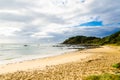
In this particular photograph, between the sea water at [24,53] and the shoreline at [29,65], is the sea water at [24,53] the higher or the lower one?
the higher one

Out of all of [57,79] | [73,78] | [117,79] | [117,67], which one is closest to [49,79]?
[57,79]

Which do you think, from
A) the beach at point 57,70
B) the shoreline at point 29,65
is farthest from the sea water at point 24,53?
the beach at point 57,70

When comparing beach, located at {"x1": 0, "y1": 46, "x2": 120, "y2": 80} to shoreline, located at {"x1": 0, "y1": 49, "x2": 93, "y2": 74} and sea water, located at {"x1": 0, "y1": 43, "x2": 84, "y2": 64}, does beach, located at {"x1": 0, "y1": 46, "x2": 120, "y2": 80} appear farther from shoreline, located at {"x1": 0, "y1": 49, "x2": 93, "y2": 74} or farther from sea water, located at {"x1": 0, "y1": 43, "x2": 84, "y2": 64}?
sea water, located at {"x1": 0, "y1": 43, "x2": 84, "y2": 64}

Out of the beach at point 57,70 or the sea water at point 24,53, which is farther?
the sea water at point 24,53

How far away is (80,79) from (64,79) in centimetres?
104

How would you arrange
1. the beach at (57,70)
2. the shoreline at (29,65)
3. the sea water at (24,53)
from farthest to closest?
the sea water at (24,53) < the shoreline at (29,65) < the beach at (57,70)

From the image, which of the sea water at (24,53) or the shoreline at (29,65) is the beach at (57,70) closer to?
the shoreline at (29,65)

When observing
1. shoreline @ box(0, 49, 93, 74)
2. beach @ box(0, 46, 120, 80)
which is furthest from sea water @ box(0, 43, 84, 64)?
beach @ box(0, 46, 120, 80)

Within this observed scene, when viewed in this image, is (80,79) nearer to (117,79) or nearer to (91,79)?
(91,79)

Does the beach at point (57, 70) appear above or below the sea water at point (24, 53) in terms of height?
below

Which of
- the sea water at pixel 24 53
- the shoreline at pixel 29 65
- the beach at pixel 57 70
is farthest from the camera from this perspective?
the sea water at pixel 24 53

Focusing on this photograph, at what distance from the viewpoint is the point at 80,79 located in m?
13.1

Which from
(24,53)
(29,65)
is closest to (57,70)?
(29,65)

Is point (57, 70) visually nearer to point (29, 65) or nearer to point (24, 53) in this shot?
point (29, 65)
